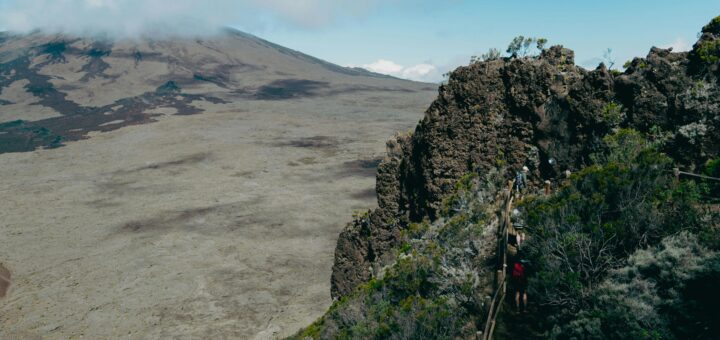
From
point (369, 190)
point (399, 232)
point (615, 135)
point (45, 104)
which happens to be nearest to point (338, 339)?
point (399, 232)

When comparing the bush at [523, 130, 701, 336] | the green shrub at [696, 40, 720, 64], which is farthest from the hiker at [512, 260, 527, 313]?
the green shrub at [696, 40, 720, 64]

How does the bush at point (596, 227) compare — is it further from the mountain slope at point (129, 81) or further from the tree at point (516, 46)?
the mountain slope at point (129, 81)

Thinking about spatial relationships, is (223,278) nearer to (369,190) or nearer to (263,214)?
(263,214)

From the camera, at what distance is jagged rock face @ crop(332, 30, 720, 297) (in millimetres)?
11234

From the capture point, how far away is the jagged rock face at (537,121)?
11234 mm

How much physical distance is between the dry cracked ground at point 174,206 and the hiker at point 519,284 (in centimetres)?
1531

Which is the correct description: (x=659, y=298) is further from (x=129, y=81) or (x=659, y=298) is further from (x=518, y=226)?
(x=129, y=81)

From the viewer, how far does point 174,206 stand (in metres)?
44.6

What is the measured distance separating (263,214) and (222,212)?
378 cm

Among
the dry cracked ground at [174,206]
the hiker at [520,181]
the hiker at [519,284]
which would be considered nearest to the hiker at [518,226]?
the hiker at [519,284]

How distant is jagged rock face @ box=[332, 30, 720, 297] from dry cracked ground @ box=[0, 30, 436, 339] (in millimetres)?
9504

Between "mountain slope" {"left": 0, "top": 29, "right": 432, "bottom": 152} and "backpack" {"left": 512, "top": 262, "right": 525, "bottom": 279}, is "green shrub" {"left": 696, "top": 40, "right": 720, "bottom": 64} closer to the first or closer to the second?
"backpack" {"left": 512, "top": 262, "right": 525, "bottom": 279}

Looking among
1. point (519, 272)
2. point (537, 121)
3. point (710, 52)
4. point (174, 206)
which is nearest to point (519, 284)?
point (519, 272)

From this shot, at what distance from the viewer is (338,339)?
9984mm
